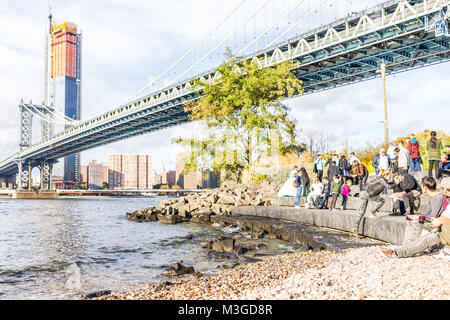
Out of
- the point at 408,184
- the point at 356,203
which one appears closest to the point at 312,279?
the point at 408,184

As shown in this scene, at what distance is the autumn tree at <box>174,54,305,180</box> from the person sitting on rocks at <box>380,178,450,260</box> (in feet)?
47.8

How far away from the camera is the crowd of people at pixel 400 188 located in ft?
16.8

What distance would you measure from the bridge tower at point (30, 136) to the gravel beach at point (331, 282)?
65.8 meters

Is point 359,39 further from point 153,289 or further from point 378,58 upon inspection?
point 153,289

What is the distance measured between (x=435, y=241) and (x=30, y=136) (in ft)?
276

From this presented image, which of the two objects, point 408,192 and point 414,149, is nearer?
point 408,192

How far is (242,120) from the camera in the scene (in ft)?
67.8

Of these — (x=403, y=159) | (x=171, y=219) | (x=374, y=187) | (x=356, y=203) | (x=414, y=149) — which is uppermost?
(x=414, y=149)

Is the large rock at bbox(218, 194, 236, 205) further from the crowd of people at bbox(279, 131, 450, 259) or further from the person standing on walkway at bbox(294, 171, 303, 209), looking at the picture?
the person standing on walkway at bbox(294, 171, 303, 209)

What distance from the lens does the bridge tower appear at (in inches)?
2657

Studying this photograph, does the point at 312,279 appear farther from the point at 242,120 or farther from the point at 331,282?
the point at 242,120

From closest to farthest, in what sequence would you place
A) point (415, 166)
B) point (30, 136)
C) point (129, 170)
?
point (415, 166) → point (30, 136) → point (129, 170)

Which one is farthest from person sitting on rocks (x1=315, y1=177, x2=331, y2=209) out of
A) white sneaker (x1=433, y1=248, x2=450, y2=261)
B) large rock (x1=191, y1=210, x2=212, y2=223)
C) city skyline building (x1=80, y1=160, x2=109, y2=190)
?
city skyline building (x1=80, y1=160, x2=109, y2=190)

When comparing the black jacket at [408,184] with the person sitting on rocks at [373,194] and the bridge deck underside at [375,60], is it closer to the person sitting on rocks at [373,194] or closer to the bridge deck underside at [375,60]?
the person sitting on rocks at [373,194]
